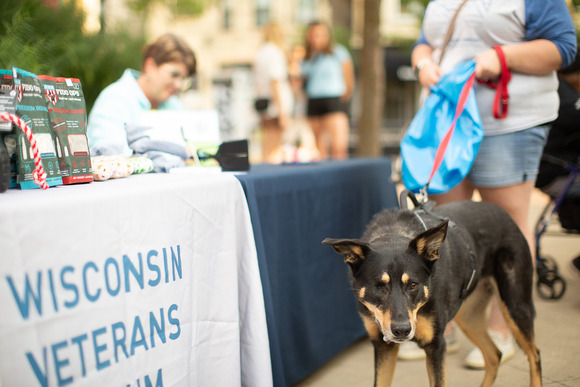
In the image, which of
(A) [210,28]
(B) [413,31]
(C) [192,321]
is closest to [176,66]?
(C) [192,321]

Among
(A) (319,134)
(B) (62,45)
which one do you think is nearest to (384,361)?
(B) (62,45)

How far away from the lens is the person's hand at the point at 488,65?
2.96 metres

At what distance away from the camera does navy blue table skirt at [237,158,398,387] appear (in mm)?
2869

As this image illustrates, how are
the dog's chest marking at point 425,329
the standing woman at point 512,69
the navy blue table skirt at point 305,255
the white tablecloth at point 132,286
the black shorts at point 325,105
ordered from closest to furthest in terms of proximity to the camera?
the white tablecloth at point 132,286, the dog's chest marking at point 425,329, the navy blue table skirt at point 305,255, the standing woman at point 512,69, the black shorts at point 325,105

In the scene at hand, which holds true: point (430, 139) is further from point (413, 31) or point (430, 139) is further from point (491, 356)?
point (413, 31)

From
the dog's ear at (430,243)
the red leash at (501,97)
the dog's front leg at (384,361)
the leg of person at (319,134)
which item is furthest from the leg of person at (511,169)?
the leg of person at (319,134)

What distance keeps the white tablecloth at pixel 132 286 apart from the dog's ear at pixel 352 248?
1.72 feet

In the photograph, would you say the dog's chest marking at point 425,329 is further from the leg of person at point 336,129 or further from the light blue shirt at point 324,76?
the light blue shirt at point 324,76

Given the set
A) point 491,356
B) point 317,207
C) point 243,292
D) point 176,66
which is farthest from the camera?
point 176,66

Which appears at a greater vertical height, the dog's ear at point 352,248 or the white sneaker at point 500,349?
the dog's ear at point 352,248

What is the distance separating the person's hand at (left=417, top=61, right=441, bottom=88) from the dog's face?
122 centimetres

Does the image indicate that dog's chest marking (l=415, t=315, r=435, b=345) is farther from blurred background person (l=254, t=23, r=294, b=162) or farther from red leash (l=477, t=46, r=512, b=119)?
blurred background person (l=254, t=23, r=294, b=162)

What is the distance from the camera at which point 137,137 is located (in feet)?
10.1

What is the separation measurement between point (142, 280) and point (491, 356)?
199 cm
